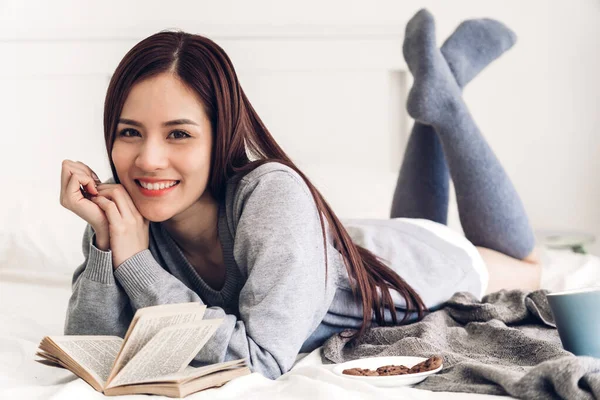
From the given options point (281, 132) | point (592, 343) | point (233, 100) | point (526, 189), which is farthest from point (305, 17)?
point (592, 343)

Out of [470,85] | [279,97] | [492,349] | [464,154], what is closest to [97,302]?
[492,349]

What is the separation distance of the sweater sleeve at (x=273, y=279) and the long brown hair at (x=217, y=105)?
0.21 feet

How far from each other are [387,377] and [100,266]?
0.47 meters

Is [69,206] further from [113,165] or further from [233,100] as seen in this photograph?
[233,100]

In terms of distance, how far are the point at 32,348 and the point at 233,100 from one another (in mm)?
509

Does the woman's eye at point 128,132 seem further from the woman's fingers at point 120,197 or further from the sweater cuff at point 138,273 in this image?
the sweater cuff at point 138,273

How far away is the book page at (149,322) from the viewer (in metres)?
0.86

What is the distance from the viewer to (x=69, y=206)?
1.19m

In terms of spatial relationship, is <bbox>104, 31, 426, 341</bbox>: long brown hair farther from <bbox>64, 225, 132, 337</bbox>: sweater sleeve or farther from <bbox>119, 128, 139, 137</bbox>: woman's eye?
<bbox>64, 225, 132, 337</bbox>: sweater sleeve

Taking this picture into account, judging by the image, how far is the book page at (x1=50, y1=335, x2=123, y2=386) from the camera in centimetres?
94

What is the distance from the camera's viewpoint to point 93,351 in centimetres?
100

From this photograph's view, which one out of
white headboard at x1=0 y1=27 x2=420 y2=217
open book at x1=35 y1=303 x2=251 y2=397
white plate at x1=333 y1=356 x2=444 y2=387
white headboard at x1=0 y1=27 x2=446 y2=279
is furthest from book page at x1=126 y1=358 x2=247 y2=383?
white headboard at x1=0 y1=27 x2=420 y2=217

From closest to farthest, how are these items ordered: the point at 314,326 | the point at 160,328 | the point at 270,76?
1. the point at 160,328
2. the point at 314,326
3. the point at 270,76

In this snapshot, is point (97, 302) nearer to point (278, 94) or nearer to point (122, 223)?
point (122, 223)
